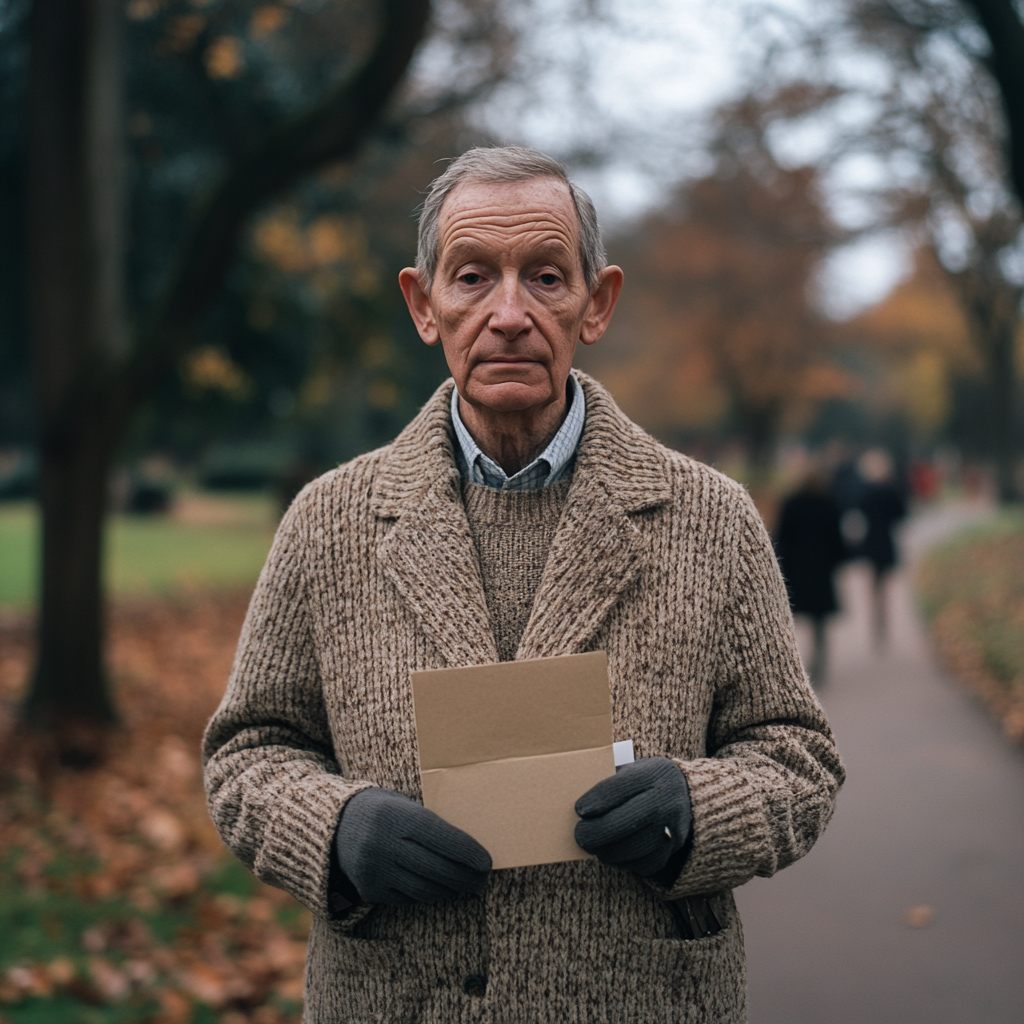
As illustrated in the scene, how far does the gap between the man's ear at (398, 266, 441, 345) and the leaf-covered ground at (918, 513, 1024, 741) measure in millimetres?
6919

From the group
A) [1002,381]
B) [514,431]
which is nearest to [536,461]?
[514,431]

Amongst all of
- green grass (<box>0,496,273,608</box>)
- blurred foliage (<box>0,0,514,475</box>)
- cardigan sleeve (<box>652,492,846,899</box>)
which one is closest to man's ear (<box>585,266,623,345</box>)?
cardigan sleeve (<box>652,492,846,899</box>)

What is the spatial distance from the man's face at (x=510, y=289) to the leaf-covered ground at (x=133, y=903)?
125 inches

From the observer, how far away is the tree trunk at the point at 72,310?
7590mm

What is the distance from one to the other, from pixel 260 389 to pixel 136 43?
5.58 metres

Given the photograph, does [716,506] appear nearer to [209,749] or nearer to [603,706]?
[603,706]

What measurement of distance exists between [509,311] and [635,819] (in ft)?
2.93

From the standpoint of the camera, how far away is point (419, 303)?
2.19 meters

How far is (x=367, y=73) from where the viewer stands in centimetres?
680

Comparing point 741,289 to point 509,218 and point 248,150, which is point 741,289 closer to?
point 248,150

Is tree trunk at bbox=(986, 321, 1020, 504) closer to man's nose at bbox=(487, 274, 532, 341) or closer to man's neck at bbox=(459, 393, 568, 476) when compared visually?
man's neck at bbox=(459, 393, 568, 476)

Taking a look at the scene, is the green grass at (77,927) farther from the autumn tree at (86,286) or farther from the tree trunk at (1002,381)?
→ the tree trunk at (1002,381)

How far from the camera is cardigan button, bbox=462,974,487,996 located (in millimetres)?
1944

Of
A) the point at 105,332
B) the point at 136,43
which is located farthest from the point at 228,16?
the point at 105,332
